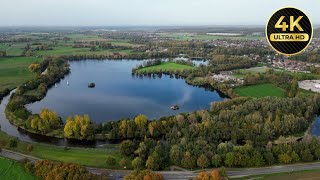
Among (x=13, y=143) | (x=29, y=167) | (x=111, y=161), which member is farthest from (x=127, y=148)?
(x=13, y=143)

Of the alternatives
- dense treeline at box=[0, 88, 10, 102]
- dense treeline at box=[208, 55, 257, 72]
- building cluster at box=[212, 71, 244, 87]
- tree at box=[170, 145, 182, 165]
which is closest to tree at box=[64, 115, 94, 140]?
tree at box=[170, 145, 182, 165]

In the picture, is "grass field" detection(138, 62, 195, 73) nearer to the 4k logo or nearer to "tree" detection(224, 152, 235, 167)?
"tree" detection(224, 152, 235, 167)

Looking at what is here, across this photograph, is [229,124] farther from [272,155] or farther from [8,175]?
[8,175]

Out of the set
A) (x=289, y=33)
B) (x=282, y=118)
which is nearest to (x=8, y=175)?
(x=289, y=33)

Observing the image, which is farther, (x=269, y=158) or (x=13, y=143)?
(x=13, y=143)

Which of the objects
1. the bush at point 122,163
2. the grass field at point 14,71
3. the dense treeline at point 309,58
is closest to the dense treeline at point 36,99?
the grass field at point 14,71

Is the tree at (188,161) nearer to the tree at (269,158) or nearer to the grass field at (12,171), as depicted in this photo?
the tree at (269,158)

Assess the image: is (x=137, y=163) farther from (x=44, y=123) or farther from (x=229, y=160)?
(x=44, y=123)
